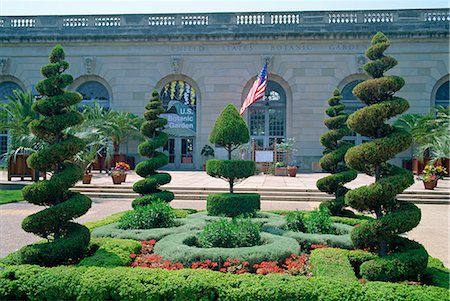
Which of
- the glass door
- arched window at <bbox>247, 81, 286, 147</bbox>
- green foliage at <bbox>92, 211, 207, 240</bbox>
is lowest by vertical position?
green foliage at <bbox>92, 211, 207, 240</bbox>

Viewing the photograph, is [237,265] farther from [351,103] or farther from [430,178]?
[351,103]

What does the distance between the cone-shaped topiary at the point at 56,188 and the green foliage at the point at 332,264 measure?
438 centimetres

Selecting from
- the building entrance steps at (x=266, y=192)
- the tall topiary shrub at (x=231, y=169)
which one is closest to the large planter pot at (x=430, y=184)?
the building entrance steps at (x=266, y=192)

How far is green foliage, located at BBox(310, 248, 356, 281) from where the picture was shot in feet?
22.5

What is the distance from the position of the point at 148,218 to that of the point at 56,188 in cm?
334

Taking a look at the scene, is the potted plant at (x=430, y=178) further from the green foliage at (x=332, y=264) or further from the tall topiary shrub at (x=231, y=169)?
the green foliage at (x=332, y=264)

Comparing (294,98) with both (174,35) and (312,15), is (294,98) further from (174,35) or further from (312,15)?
(174,35)

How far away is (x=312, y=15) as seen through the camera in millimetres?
34188

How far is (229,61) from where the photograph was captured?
1369 inches

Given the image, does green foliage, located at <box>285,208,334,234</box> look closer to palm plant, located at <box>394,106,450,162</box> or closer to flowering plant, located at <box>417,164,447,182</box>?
flowering plant, located at <box>417,164,447,182</box>

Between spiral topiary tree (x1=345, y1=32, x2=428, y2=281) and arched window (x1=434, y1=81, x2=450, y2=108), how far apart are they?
1140 inches

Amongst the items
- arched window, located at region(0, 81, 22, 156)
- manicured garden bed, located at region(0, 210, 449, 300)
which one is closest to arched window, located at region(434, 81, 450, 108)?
manicured garden bed, located at region(0, 210, 449, 300)

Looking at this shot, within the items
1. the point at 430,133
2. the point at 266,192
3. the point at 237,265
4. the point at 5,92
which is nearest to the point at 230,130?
the point at 237,265

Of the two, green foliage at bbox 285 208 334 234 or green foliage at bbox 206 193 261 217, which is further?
green foliage at bbox 206 193 261 217
